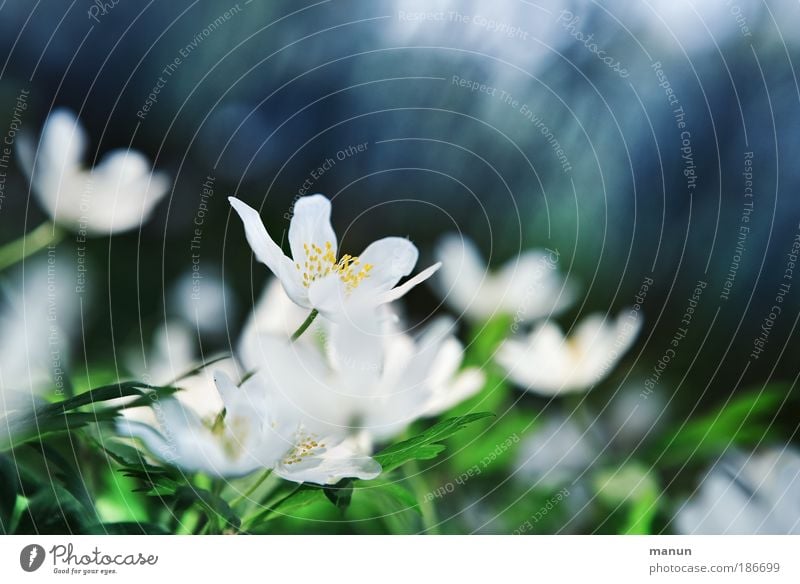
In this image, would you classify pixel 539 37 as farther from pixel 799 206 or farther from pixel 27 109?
pixel 27 109

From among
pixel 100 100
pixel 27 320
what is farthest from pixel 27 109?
pixel 27 320

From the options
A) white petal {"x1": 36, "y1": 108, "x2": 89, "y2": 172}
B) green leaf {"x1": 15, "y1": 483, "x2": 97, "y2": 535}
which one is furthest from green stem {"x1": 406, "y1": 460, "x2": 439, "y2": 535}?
white petal {"x1": 36, "y1": 108, "x2": 89, "y2": 172}

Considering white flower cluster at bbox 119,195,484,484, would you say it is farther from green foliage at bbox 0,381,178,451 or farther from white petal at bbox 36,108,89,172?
white petal at bbox 36,108,89,172

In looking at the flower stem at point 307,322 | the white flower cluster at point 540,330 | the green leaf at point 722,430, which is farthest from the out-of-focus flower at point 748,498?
the flower stem at point 307,322

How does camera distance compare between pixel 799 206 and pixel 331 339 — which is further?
pixel 799 206
